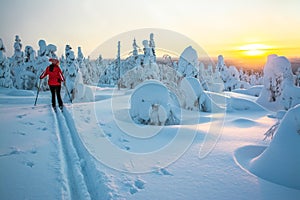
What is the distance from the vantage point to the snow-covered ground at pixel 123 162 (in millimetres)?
3471

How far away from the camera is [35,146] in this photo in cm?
491

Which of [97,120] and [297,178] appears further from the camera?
[97,120]

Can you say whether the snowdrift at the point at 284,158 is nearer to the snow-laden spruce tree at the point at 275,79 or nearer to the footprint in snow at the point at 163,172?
the footprint in snow at the point at 163,172

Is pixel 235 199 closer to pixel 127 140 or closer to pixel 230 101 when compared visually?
pixel 127 140

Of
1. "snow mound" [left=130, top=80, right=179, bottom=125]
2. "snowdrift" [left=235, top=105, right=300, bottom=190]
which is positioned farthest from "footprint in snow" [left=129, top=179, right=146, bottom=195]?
"snow mound" [left=130, top=80, right=179, bottom=125]

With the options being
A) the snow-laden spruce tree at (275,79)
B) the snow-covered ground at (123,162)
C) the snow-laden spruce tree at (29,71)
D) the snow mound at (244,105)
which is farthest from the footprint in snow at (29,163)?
the snow-laden spruce tree at (29,71)

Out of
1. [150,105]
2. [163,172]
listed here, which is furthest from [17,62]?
[163,172]

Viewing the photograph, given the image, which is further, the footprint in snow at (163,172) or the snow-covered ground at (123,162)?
the footprint in snow at (163,172)

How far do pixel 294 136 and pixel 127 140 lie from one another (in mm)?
4307

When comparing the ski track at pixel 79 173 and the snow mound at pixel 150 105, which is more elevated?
the snow mound at pixel 150 105

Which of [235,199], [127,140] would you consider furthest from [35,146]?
[235,199]

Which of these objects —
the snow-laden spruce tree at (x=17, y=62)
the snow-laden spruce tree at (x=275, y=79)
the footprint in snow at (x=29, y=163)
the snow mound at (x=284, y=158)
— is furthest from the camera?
→ the snow-laden spruce tree at (x=17, y=62)

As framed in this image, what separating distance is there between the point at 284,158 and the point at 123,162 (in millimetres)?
3489

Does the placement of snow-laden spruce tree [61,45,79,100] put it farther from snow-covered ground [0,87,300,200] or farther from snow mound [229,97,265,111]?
snow mound [229,97,265,111]
